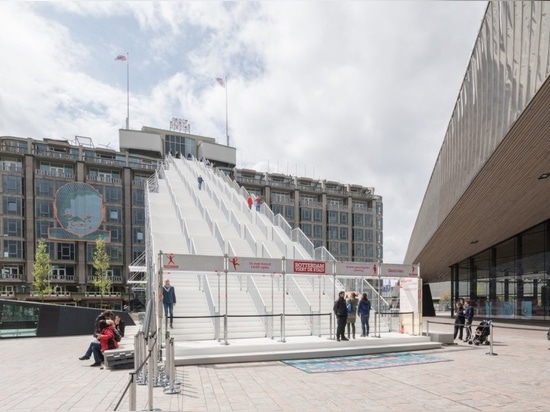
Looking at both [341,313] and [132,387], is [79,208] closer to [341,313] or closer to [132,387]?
[341,313]

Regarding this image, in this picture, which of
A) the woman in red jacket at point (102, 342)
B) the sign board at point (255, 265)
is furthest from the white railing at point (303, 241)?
the woman in red jacket at point (102, 342)

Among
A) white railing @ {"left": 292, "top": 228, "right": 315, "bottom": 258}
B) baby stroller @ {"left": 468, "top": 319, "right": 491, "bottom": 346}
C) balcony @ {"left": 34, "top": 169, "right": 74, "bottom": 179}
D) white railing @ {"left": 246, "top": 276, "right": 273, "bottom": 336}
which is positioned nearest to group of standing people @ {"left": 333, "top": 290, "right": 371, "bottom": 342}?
white railing @ {"left": 246, "top": 276, "right": 273, "bottom": 336}

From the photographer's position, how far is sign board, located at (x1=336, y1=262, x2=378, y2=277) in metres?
14.1

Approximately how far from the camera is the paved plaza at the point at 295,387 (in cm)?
675

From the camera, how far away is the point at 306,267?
13.7 metres

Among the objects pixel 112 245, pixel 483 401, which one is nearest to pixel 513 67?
pixel 483 401

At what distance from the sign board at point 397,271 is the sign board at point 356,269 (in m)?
0.43

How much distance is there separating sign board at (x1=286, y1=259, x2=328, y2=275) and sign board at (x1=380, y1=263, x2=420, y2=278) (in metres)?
2.56

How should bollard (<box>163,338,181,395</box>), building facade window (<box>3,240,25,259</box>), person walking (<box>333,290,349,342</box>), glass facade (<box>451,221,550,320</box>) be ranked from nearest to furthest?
1. bollard (<box>163,338,181,395</box>)
2. person walking (<box>333,290,349,342</box>)
3. glass facade (<box>451,221,550,320</box>)
4. building facade window (<box>3,240,25,259</box>)

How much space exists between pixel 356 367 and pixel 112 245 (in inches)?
2240

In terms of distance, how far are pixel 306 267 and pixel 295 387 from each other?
5.92 metres

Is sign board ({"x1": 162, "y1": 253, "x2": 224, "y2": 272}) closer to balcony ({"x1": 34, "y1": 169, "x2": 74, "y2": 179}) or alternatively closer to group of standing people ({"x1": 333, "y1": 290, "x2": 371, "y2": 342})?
group of standing people ({"x1": 333, "y1": 290, "x2": 371, "y2": 342})

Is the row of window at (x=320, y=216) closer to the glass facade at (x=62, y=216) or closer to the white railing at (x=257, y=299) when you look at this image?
the glass facade at (x=62, y=216)

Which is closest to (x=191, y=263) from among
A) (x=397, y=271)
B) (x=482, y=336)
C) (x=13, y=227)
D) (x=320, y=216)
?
(x=397, y=271)
